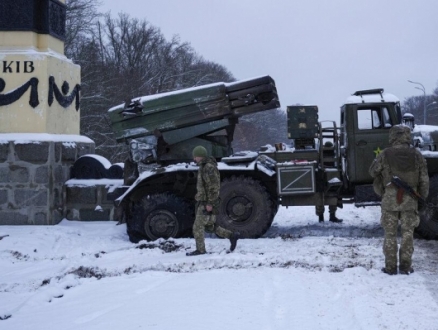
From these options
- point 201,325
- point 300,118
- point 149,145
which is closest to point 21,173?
point 149,145

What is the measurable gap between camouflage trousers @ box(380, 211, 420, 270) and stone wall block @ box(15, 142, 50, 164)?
614cm

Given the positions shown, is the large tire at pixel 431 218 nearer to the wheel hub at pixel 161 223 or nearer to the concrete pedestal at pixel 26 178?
the wheel hub at pixel 161 223

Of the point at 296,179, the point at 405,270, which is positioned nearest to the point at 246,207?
the point at 296,179

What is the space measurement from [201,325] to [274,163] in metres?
5.43

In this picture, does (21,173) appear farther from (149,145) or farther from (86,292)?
(86,292)

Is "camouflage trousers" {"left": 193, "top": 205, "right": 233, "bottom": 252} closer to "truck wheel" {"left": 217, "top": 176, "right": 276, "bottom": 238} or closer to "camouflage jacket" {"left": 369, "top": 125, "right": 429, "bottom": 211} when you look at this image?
"truck wheel" {"left": 217, "top": 176, "right": 276, "bottom": 238}

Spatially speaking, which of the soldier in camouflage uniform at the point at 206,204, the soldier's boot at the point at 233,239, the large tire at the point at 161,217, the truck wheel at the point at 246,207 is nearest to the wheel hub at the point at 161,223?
the large tire at the point at 161,217

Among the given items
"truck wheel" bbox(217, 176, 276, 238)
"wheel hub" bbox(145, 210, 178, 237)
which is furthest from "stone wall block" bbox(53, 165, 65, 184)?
"truck wheel" bbox(217, 176, 276, 238)

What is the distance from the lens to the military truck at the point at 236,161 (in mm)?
9594

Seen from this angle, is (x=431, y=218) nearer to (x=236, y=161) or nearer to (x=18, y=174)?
(x=236, y=161)

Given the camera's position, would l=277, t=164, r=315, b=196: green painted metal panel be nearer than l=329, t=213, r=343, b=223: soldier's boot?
Yes

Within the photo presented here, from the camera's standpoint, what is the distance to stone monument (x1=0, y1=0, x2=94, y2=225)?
10312mm

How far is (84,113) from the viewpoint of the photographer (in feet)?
103

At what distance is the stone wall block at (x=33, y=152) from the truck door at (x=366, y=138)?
5.34m
